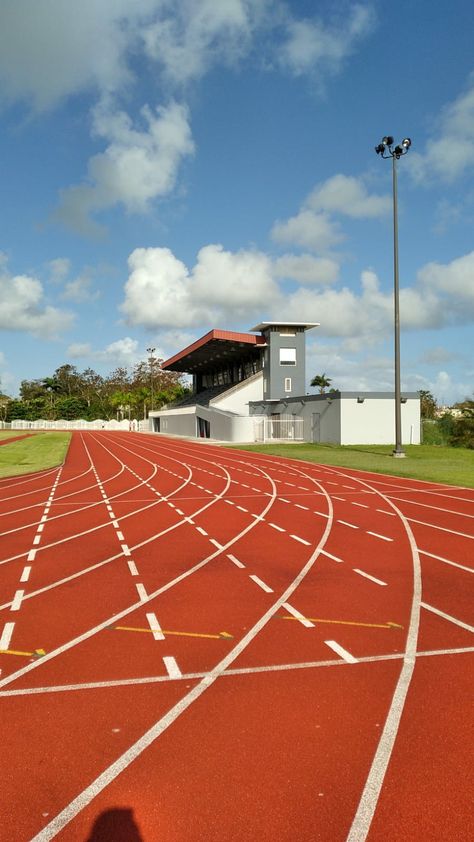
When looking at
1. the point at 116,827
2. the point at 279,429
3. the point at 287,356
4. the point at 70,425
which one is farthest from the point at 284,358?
the point at 70,425

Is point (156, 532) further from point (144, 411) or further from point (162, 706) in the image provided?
point (144, 411)

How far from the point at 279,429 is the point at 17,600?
43440 millimetres

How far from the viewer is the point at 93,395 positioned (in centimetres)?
13375

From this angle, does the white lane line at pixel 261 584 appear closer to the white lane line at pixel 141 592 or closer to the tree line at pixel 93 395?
the white lane line at pixel 141 592

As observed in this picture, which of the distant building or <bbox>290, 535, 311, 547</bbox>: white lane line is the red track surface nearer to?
<bbox>290, 535, 311, 547</bbox>: white lane line

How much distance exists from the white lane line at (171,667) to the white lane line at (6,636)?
1.91 m

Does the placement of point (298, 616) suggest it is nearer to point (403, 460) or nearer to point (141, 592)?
point (141, 592)

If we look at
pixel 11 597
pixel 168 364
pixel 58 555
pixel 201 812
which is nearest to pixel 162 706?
pixel 201 812

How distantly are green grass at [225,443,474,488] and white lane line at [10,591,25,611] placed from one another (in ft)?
52.2

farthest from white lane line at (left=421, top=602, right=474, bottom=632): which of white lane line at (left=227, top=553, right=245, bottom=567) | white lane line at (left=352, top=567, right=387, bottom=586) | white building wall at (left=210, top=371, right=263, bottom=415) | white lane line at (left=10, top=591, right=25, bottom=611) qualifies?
white building wall at (left=210, top=371, right=263, bottom=415)

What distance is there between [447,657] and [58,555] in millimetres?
7260

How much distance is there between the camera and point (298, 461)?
31.9 meters

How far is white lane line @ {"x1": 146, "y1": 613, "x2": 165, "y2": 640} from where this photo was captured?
6.89m

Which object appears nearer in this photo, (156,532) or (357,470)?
(156,532)
